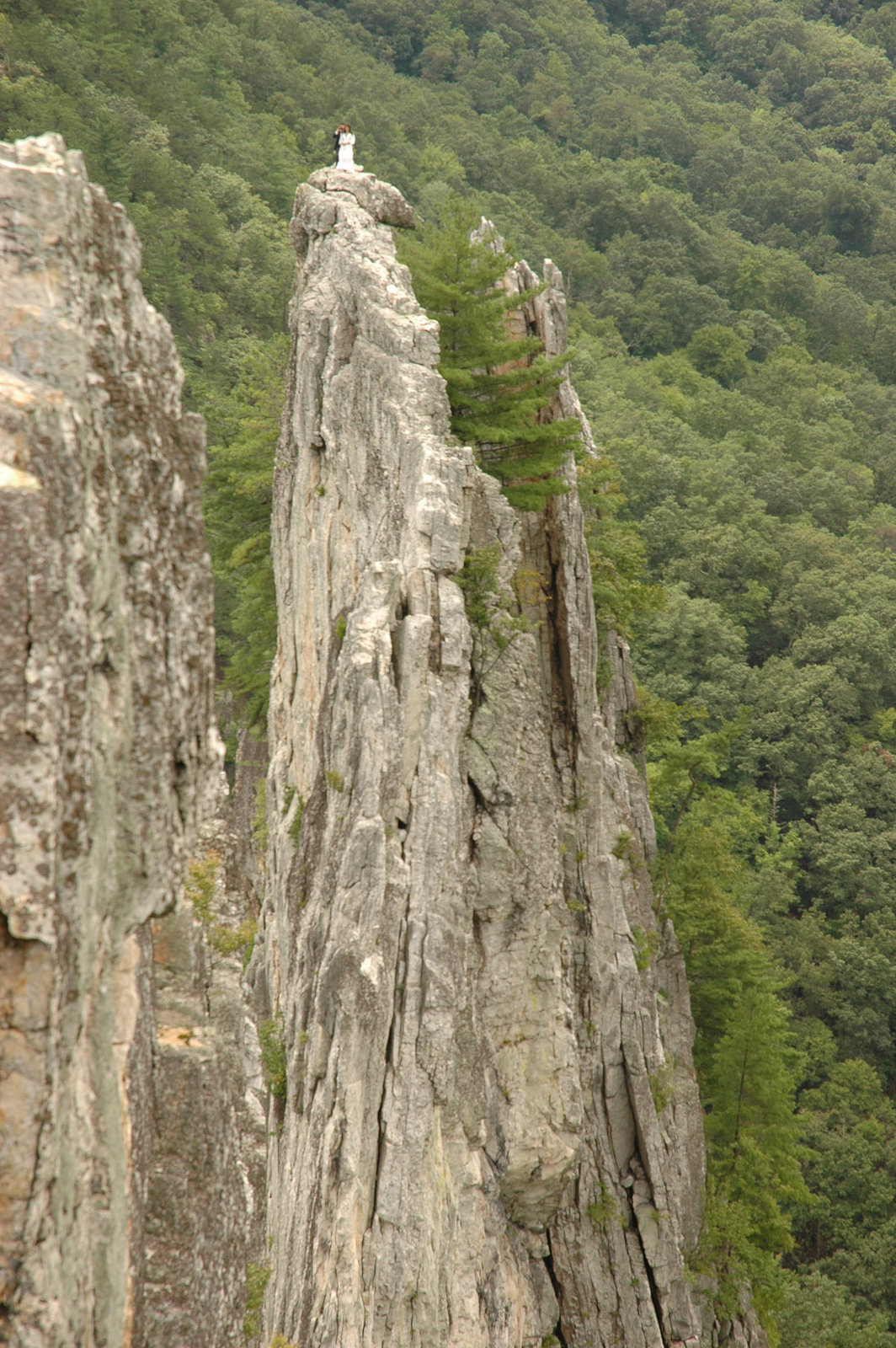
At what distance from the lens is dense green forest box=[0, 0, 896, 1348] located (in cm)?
3069

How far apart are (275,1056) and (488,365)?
12.4 m

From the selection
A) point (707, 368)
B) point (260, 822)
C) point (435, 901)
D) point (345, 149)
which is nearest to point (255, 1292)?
point (435, 901)

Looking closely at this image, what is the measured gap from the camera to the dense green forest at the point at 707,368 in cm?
3069

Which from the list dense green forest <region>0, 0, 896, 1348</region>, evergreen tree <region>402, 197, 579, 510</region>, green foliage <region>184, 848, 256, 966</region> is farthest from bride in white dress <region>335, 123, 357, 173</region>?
green foliage <region>184, 848, 256, 966</region>

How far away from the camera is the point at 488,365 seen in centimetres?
2041

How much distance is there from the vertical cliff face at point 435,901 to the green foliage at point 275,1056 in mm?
169

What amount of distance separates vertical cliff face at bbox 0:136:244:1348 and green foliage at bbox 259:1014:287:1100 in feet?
24.9

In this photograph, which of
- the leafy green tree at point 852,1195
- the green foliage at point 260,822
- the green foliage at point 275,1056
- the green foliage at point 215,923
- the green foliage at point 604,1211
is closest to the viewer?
the green foliage at point 275,1056

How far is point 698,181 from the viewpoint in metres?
95.1

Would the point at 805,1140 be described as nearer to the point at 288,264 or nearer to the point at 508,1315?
the point at 508,1315

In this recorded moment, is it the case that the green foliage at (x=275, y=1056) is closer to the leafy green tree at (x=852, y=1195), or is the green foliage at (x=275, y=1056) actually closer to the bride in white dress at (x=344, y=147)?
the bride in white dress at (x=344, y=147)

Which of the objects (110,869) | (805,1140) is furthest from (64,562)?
Answer: (805,1140)

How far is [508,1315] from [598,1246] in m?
4.79

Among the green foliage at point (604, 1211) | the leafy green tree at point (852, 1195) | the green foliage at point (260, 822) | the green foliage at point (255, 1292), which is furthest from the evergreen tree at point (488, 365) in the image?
the leafy green tree at point (852, 1195)
